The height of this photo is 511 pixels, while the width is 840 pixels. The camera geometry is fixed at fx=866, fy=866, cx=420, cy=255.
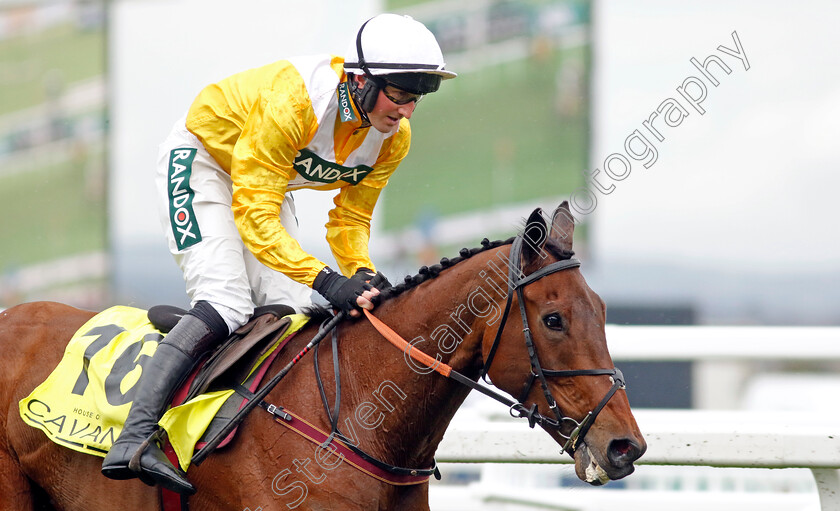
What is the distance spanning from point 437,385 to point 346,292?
0.41 meters

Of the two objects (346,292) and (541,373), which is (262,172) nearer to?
(346,292)

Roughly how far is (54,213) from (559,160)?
474 centimetres

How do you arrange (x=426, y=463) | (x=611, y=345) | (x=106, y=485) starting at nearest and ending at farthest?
(x=426, y=463) → (x=106, y=485) → (x=611, y=345)

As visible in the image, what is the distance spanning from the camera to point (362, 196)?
3412 mm

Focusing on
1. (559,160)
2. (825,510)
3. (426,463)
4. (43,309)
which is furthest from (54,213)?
(825,510)

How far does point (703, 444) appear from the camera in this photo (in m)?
3.29

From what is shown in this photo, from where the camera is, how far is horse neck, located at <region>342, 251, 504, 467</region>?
2.53 metres

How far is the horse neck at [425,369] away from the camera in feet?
8.30

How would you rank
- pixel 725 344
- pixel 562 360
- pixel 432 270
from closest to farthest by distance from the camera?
1. pixel 562 360
2. pixel 432 270
3. pixel 725 344

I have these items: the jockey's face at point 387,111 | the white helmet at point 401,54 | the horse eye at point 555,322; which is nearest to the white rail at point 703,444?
the horse eye at point 555,322

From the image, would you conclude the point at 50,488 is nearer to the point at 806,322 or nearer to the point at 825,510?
the point at 825,510

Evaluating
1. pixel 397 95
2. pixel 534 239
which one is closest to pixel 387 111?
pixel 397 95

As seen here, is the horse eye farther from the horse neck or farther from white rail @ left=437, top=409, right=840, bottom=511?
white rail @ left=437, top=409, right=840, bottom=511

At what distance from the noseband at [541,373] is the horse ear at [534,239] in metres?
0.02
